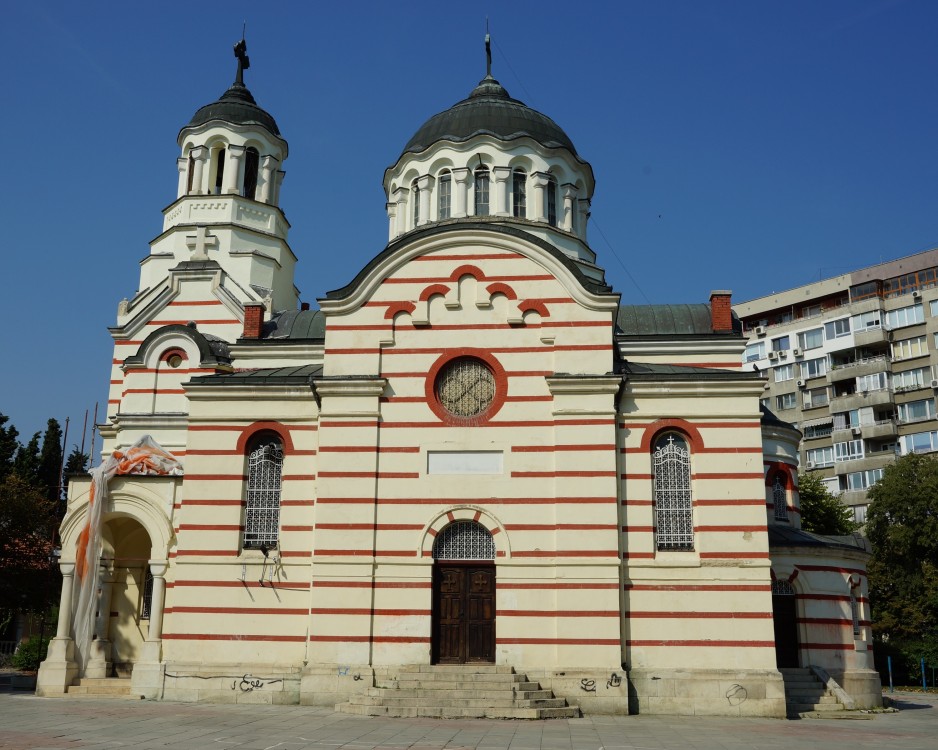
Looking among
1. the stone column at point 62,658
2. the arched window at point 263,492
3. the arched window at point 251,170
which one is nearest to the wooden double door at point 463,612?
the arched window at point 263,492

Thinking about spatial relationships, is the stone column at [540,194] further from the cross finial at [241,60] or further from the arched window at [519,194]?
the cross finial at [241,60]

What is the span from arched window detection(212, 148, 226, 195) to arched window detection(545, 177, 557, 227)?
37.7ft

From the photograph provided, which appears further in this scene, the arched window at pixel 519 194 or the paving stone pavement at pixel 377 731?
the arched window at pixel 519 194

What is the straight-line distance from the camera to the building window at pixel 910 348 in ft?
166

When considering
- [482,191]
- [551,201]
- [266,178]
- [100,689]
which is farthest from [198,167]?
[100,689]

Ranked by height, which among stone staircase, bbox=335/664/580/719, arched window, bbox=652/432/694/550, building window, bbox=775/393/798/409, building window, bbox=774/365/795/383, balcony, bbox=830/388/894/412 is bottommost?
stone staircase, bbox=335/664/580/719

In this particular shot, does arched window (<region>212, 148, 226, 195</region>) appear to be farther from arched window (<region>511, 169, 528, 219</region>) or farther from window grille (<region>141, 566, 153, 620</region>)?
window grille (<region>141, 566, 153, 620</region>)

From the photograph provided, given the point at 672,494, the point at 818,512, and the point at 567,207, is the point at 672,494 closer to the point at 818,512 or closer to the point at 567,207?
the point at 567,207

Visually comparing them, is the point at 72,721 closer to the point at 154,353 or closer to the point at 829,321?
the point at 154,353

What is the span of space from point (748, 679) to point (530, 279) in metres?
10.0

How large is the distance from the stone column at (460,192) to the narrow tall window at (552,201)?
258cm

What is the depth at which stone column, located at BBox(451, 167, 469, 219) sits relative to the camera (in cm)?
2727

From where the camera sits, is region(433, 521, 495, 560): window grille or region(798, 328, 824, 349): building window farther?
region(798, 328, 824, 349): building window

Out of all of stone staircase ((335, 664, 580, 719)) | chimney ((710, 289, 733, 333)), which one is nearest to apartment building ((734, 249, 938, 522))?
chimney ((710, 289, 733, 333))
